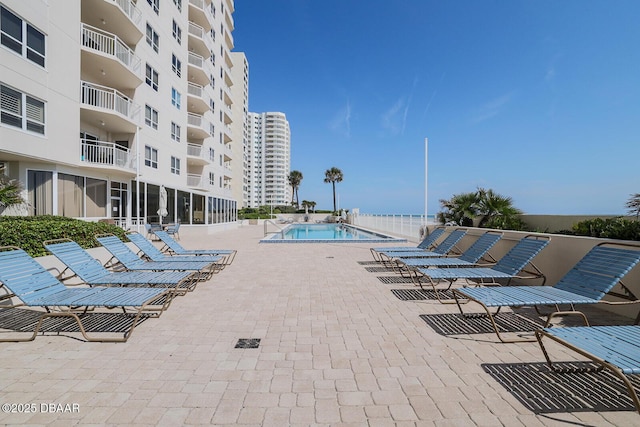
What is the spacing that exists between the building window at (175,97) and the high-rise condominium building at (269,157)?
89793 millimetres

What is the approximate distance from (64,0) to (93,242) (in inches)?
445

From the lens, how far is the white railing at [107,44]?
14004 mm

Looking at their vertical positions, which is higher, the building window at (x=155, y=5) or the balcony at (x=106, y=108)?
the building window at (x=155, y=5)

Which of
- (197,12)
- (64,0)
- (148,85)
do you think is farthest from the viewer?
(197,12)

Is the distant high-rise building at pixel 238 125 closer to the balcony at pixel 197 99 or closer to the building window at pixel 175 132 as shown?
the balcony at pixel 197 99

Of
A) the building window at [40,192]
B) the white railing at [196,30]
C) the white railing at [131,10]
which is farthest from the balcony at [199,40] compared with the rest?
the building window at [40,192]

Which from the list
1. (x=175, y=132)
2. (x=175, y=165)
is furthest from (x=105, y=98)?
(x=175, y=165)

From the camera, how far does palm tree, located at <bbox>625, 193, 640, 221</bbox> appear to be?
6.77 m

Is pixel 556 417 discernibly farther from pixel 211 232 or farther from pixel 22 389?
pixel 211 232

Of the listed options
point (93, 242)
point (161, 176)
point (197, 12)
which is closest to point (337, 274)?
point (93, 242)

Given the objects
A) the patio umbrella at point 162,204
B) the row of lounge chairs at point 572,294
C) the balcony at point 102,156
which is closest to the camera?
the row of lounge chairs at point 572,294

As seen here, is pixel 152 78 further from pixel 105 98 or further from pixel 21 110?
pixel 21 110

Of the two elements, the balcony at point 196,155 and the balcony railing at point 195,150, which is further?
the balcony railing at point 195,150

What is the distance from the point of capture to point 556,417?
7.51 ft
